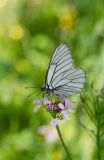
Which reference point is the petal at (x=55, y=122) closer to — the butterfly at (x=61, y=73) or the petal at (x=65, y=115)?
the petal at (x=65, y=115)

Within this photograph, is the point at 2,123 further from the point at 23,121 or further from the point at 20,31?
the point at 20,31

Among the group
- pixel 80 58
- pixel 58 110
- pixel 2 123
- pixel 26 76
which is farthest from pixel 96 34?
pixel 58 110

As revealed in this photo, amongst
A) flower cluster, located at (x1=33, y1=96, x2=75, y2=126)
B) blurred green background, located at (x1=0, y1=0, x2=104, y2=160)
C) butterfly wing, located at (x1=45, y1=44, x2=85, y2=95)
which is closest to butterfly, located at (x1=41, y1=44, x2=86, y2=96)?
butterfly wing, located at (x1=45, y1=44, x2=85, y2=95)

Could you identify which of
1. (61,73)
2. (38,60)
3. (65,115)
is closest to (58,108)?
(65,115)

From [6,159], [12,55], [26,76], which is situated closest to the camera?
[6,159]

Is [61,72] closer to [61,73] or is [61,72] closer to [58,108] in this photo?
[61,73]

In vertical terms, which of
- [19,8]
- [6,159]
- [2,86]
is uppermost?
[19,8]

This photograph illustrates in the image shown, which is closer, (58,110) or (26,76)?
(58,110)
